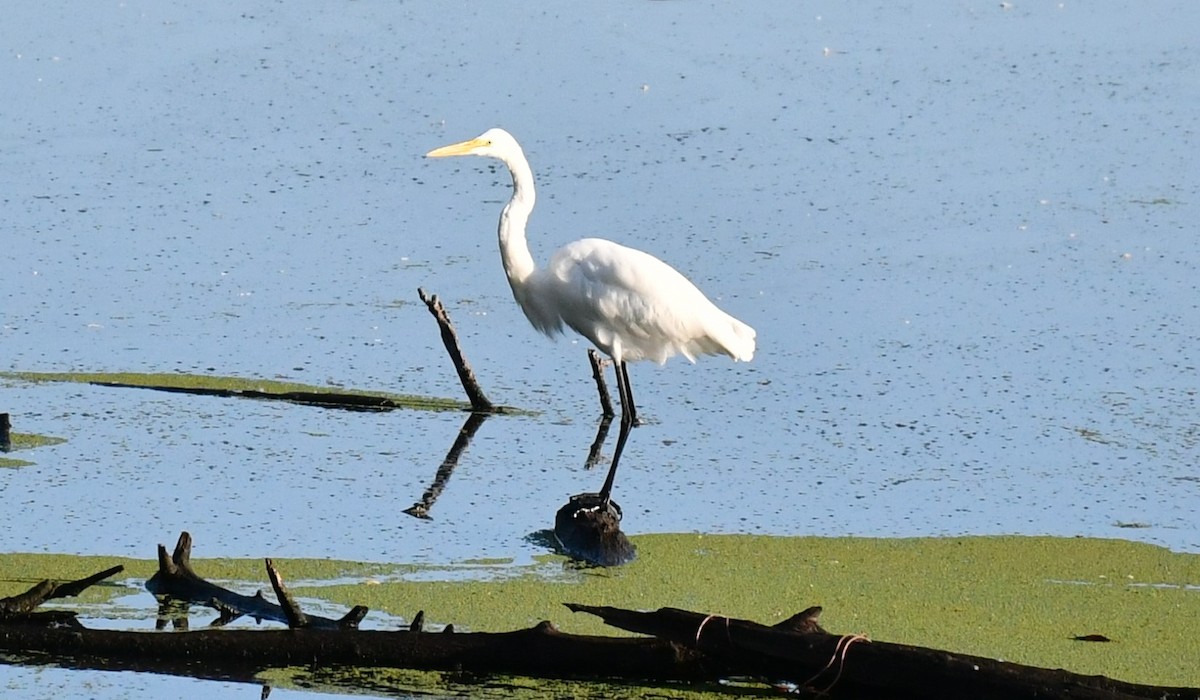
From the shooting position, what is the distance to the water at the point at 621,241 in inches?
210

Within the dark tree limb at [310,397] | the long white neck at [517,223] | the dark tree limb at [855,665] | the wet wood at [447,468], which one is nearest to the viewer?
the dark tree limb at [855,665]

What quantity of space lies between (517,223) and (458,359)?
20.6 inches

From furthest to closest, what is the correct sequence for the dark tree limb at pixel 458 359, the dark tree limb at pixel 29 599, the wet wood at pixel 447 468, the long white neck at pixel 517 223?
the dark tree limb at pixel 458 359
the long white neck at pixel 517 223
the wet wood at pixel 447 468
the dark tree limb at pixel 29 599

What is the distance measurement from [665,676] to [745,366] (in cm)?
306

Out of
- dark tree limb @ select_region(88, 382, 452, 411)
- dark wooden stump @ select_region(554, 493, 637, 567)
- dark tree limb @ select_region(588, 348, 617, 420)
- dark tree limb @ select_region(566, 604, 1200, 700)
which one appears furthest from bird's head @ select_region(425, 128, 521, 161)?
dark tree limb @ select_region(566, 604, 1200, 700)

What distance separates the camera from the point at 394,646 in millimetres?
3676

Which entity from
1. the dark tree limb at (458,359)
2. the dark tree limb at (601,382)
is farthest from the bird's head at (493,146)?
the dark tree limb at (601,382)

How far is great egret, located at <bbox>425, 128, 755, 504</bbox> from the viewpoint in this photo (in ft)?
18.2

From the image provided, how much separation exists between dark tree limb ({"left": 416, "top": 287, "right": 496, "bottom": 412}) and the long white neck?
29cm

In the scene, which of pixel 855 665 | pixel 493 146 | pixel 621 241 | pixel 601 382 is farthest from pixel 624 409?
pixel 621 241

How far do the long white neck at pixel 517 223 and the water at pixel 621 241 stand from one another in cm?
53

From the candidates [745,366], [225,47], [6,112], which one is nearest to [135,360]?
[745,366]

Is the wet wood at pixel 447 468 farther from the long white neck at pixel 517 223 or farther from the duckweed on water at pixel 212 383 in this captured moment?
the long white neck at pixel 517 223

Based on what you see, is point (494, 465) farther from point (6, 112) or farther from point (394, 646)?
point (6, 112)
